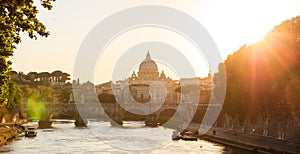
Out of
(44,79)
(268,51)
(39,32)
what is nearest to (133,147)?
(268,51)

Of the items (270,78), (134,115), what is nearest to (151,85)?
(134,115)

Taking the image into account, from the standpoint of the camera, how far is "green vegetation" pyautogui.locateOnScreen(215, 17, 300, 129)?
131ft

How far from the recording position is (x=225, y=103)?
5622 centimetres

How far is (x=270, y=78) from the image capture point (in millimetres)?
42438

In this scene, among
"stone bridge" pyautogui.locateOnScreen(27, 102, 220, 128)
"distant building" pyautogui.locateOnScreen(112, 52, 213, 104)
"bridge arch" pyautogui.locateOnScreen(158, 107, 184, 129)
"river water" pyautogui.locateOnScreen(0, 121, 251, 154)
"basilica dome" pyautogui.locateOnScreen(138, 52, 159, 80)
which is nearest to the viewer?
"river water" pyautogui.locateOnScreen(0, 121, 251, 154)

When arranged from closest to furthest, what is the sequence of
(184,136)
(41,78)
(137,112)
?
1. (184,136)
2. (137,112)
3. (41,78)

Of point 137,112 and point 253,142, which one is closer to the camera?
point 253,142

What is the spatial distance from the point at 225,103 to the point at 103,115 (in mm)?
64051

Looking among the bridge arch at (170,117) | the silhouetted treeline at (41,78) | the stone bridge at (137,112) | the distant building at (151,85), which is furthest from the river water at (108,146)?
the silhouetted treeline at (41,78)

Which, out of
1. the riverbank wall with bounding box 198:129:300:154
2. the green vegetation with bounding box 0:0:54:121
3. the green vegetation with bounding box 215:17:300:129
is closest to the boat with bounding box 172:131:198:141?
the riverbank wall with bounding box 198:129:300:154

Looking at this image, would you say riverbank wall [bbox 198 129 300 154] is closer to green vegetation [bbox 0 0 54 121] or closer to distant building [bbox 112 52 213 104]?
green vegetation [bbox 0 0 54 121]

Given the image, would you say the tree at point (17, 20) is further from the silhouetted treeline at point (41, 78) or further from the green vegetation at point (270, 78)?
the silhouetted treeline at point (41, 78)

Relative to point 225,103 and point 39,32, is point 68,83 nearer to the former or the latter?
point 225,103

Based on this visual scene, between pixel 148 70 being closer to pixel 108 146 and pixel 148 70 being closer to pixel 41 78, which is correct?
pixel 41 78
